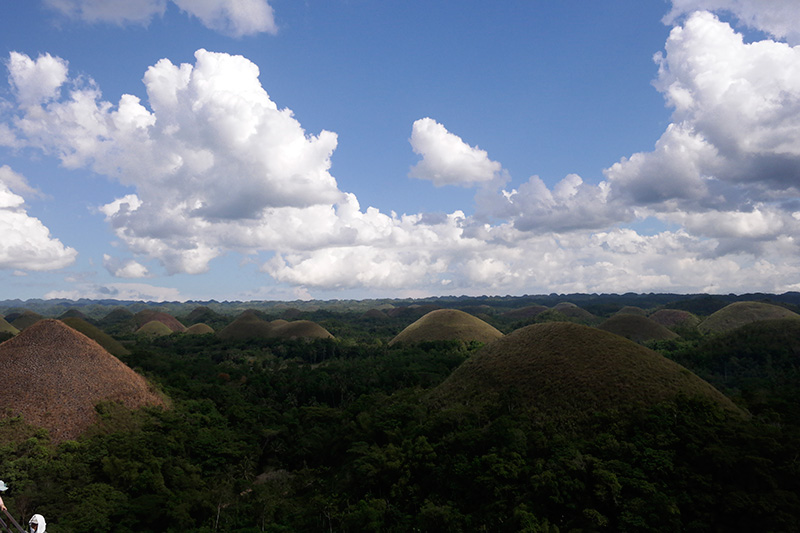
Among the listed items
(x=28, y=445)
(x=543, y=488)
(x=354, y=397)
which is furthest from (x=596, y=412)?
(x=28, y=445)

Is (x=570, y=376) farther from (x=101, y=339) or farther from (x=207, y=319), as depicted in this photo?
(x=207, y=319)

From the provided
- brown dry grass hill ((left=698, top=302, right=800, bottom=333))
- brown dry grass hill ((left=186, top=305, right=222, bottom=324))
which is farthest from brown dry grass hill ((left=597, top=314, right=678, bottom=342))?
brown dry grass hill ((left=186, top=305, right=222, bottom=324))

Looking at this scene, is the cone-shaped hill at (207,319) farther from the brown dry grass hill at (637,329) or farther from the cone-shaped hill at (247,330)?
the brown dry grass hill at (637,329)

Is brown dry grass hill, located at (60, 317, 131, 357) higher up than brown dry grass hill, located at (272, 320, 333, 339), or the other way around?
brown dry grass hill, located at (60, 317, 131, 357)

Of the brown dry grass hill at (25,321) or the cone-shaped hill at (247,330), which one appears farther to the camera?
the brown dry grass hill at (25,321)

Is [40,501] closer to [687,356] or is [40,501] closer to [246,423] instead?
[246,423]

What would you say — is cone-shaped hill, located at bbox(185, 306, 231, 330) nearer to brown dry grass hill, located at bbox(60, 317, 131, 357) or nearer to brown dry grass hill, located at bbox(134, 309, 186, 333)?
brown dry grass hill, located at bbox(134, 309, 186, 333)

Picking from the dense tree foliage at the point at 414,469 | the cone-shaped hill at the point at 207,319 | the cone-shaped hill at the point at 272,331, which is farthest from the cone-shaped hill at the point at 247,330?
the dense tree foliage at the point at 414,469
